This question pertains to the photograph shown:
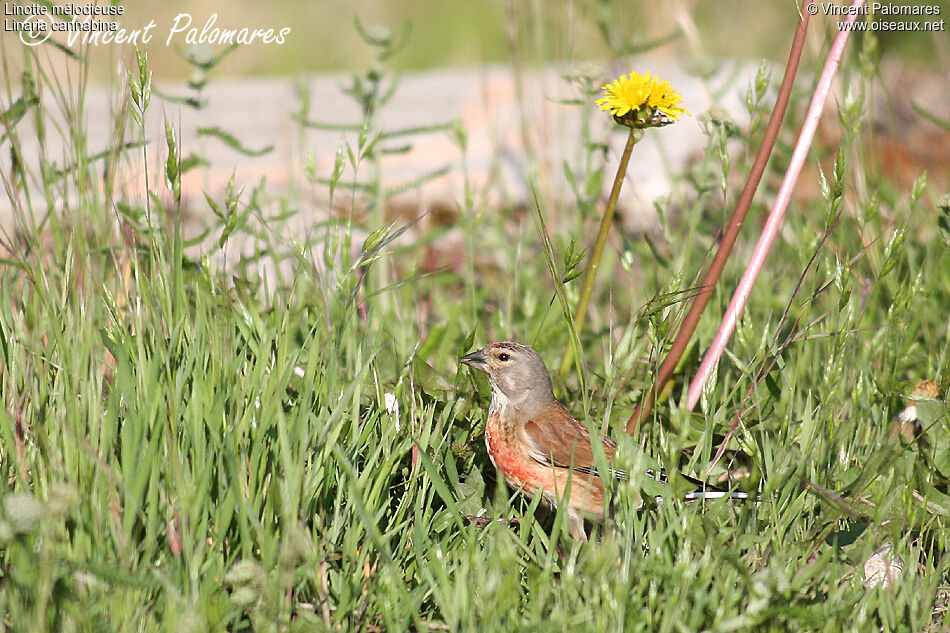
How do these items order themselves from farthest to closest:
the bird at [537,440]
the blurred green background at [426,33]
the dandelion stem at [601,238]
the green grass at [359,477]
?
the blurred green background at [426,33], the bird at [537,440], the dandelion stem at [601,238], the green grass at [359,477]

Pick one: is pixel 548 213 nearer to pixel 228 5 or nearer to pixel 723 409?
pixel 723 409

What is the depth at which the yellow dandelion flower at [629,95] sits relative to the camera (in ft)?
9.25

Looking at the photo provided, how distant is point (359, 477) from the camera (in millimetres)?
2924

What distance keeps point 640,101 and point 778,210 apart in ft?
1.91

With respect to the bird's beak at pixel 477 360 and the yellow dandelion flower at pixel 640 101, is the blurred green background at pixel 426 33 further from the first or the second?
the yellow dandelion flower at pixel 640 101

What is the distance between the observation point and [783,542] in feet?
9.28

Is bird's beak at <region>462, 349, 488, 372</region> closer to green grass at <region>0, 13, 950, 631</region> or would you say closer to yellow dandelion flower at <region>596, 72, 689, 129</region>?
green grass at <region>0, 13, 950, 631</region>

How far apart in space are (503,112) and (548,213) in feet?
7.24

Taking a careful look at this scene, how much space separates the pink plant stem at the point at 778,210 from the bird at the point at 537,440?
0.38 m

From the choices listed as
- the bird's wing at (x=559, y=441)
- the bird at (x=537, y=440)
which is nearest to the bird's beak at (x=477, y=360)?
the bird at (x=537, y=440)

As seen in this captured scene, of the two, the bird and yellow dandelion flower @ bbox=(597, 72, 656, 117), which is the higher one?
yellow dandelion flower @ bbox=(597, 72, 656, 117)

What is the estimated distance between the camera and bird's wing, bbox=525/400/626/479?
3297mm

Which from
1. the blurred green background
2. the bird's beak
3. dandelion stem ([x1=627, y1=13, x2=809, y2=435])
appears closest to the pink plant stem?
dandelion stem ([x1=627, y1=13, x2=809, y2=435])

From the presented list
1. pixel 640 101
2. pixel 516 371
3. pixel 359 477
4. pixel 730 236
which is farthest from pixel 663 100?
pixel 359 477
